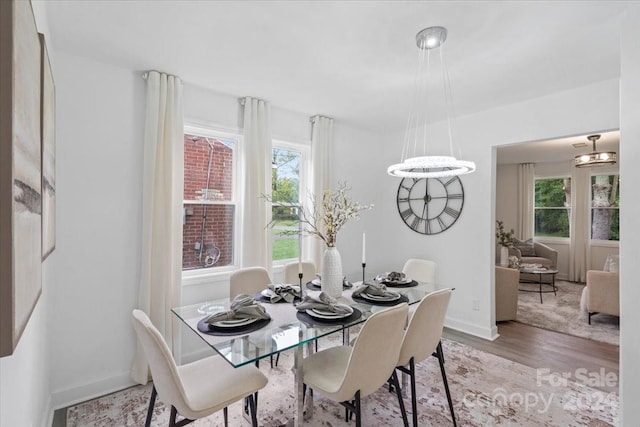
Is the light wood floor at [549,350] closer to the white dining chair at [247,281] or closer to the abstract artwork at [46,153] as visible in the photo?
the white dining chair at [247,281]

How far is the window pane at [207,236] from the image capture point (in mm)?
3047

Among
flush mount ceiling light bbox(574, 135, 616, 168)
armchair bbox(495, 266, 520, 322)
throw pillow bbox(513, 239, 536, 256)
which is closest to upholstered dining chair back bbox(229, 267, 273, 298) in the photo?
armchair bbox(495, 266, 520, 322)

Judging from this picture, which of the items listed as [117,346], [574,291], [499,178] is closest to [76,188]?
[117,346]

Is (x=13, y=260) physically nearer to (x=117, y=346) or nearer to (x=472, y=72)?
(x=117, y=346)

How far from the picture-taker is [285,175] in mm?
3721

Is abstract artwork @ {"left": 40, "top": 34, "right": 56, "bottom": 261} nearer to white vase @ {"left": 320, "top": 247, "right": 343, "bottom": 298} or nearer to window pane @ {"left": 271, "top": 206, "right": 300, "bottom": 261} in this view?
white vase @ {"left": 320, "top": 247, "right": 343, "bottom": 298}

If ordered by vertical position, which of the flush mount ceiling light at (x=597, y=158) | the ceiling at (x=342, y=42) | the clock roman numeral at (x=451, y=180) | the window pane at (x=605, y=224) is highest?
the ceiling at (x=342, y=42)

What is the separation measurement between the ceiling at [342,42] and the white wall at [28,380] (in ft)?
1.54

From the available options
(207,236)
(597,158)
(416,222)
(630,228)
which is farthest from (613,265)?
(207,236)

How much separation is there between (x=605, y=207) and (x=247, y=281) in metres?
7.30

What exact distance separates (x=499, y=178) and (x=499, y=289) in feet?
14.6

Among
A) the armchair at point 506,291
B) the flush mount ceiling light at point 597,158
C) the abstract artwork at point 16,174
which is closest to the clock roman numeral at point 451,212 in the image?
the armchair at point 506,291

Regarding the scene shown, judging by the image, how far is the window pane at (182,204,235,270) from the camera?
120 inches

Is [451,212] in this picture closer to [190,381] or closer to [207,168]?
[207,168]
